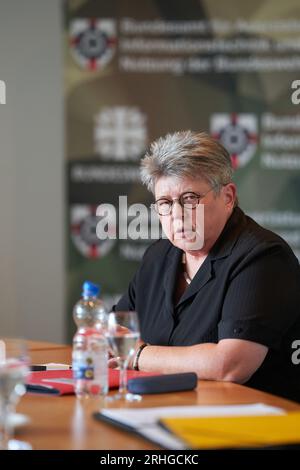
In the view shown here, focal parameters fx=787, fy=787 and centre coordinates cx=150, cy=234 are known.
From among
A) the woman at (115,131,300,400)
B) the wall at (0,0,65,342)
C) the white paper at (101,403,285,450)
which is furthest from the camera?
the wall at (0,0,65,342)

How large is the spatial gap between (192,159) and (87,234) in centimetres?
248

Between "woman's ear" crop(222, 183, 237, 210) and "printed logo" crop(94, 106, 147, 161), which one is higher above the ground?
"printed logo" crop(94, 106, 147, 161)

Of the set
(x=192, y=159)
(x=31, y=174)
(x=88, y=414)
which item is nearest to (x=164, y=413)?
(x=88, y=414)

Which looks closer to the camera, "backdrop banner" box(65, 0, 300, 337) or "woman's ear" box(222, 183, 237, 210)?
"woman's ear" box(222, 183, 237, 210)

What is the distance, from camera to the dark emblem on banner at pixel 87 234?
16.7 ft

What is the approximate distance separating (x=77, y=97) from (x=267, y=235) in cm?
273

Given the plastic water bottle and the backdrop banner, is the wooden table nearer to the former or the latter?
the plastic water bottle

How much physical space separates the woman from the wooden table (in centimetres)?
19

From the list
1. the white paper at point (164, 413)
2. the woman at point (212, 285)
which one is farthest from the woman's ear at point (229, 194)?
the white paper at point (164, 413)

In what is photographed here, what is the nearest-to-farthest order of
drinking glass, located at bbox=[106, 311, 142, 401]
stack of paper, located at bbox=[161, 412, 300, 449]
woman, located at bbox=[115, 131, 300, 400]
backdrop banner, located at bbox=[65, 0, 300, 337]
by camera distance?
stack of paper, located at bbox=[161, 412, 300, 449] → drinking glass, located at bbox=[106, 311, 142, 401] → woman, located at bbox=[115, 131, 300, 400] → backdrop banner, located at bbox=[65, 0, 300, 337]

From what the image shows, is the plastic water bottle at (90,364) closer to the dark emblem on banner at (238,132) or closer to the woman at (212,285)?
the woman at (212,285)

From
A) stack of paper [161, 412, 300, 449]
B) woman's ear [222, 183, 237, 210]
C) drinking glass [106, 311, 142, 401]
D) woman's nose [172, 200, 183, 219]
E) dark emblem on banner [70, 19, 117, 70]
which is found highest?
dark emblem on banner [70, 19, 117, 70]

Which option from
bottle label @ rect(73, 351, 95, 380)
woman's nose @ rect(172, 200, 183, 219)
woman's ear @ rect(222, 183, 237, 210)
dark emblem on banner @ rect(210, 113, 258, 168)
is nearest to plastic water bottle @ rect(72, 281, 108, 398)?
bottle label @ rect(73, 351, 95, 380)

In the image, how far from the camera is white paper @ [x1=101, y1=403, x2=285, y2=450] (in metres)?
1.50
